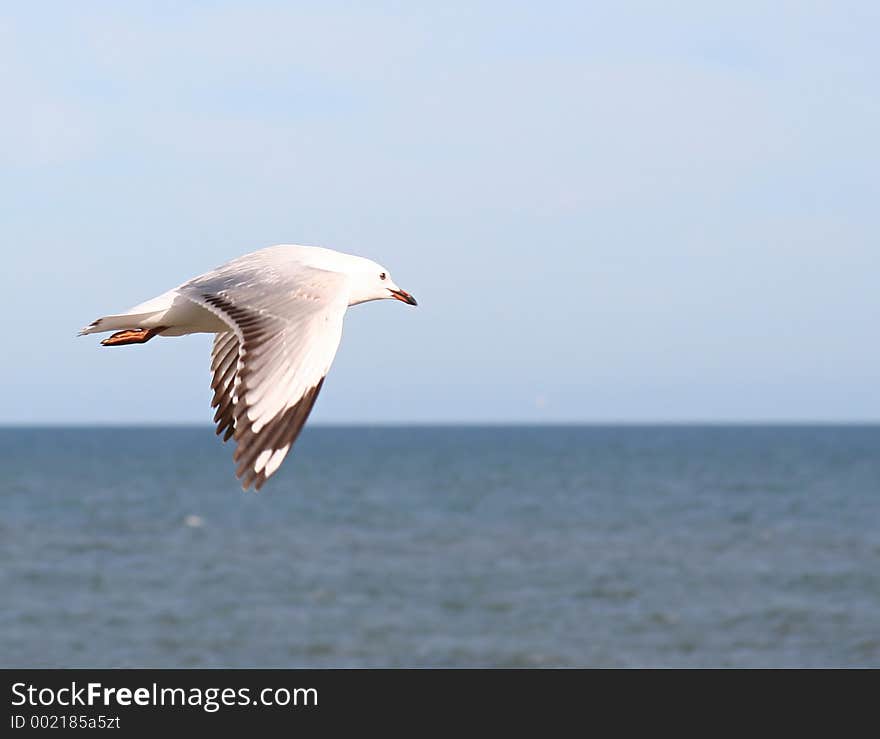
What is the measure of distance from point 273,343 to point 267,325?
0.11 meters

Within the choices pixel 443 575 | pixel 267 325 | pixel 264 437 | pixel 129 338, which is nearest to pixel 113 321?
pixel 129 338

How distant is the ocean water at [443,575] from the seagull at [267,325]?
60.5 ft

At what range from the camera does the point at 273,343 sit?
16.1 feet

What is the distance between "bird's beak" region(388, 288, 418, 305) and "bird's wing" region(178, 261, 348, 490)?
46.0 inches

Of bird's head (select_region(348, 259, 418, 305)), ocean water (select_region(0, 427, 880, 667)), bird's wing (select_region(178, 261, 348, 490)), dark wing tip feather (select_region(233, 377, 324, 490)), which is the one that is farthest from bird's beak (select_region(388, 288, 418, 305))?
ocean water (select_region(0, 427, 880, 667))

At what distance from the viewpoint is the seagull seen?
4629mm

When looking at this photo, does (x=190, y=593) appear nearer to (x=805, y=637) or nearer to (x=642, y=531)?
(x=805, y=637)

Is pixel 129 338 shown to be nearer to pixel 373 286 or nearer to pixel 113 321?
pixel 113 321

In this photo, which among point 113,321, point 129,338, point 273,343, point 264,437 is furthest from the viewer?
point 129,338

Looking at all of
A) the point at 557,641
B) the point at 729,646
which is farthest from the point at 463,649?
the point at 729,646

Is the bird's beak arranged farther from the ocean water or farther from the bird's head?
the ocean water
